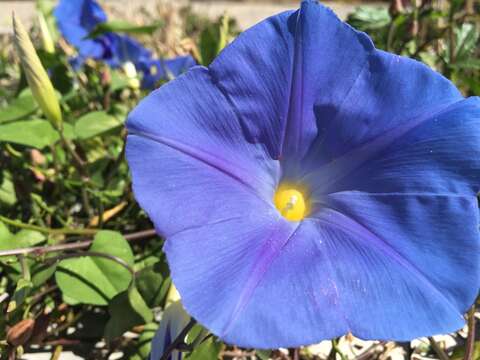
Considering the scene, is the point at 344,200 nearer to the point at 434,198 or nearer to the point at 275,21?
the point at 434,198

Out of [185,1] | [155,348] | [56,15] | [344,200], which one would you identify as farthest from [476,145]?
[185,1]

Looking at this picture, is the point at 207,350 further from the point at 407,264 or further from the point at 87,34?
the point at 87,34

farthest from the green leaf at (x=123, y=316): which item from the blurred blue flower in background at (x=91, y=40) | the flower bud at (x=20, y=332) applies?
the blurred blue flower in background at (x=91, y=40)

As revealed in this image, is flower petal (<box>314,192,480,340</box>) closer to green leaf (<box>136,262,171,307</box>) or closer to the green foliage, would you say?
the green foliage

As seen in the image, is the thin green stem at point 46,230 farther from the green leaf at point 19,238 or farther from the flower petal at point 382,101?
the flower petal at point 382,101

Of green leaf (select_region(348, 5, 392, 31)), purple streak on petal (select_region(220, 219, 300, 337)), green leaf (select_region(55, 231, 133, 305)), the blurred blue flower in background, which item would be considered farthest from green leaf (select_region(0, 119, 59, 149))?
green leaf (select_region(348, 5, 392, 31))

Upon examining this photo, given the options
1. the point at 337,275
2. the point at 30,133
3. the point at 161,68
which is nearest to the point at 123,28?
the point at 161,68
